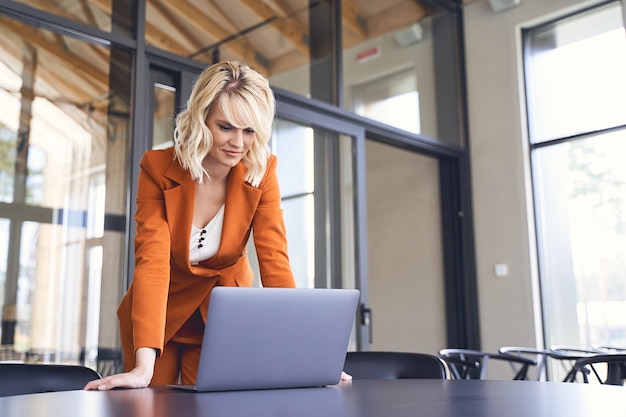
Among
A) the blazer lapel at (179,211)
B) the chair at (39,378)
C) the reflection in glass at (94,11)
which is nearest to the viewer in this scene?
the chair at (39,378)

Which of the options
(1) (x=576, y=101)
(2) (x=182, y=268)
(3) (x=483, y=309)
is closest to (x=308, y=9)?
(1) (x=576, y=101)

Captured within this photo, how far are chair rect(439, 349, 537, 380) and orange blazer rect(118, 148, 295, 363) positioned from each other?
181cm

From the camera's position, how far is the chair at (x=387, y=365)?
1.81 metres

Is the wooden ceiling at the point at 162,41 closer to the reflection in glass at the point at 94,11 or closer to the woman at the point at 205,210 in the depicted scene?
the reflection in glass at the point at 94,11

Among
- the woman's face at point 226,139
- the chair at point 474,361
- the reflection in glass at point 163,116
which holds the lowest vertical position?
the chair at point 474,361

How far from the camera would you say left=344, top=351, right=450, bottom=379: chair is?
181 cm

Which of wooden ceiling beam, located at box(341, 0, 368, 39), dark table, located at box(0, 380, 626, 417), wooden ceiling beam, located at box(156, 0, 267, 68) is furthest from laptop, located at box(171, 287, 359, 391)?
wooden ceiling beam, located at box(341, 0, 368, 39)

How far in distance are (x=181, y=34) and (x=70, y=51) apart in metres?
0.55

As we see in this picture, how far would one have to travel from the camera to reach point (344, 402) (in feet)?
3.43

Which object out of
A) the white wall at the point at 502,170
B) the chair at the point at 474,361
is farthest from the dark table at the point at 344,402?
the white wall at the point at 502,170

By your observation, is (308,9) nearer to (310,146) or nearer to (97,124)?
(310,146)

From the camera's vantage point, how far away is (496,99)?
5.04 metres

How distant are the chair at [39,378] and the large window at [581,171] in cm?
371

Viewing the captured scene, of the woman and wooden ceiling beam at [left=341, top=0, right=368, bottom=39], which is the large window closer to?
wooden ceiling beam at [left=341, top=0, right=368, bottom=39]
